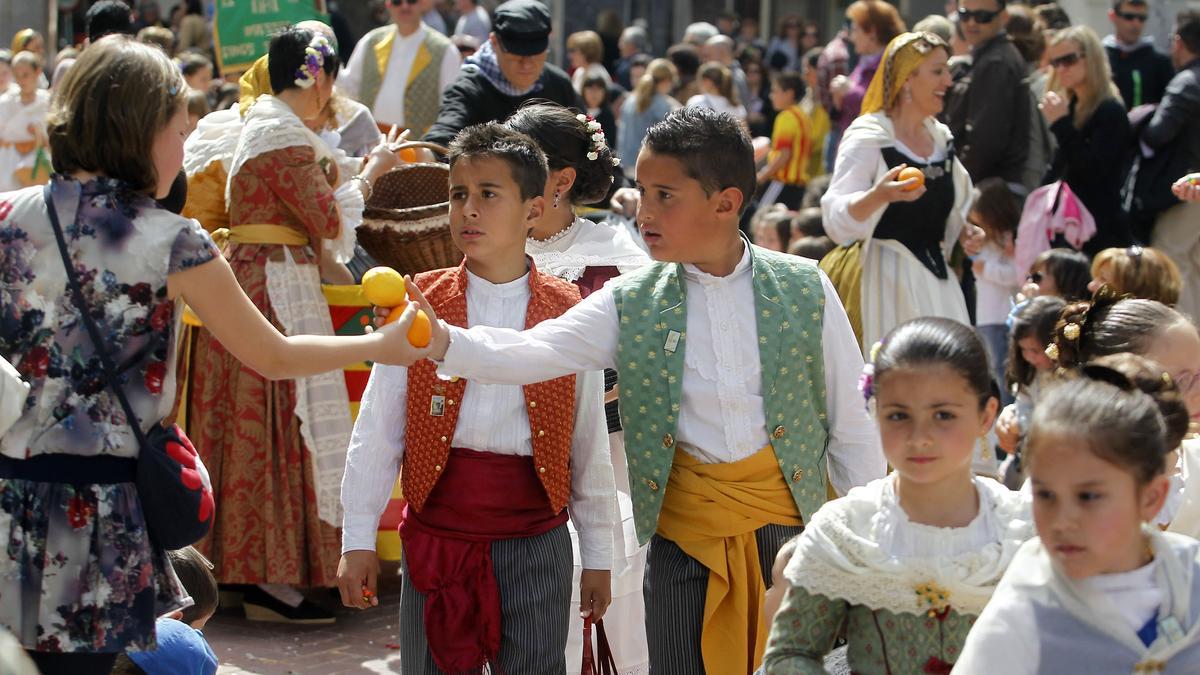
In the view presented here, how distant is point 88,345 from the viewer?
3.05 m

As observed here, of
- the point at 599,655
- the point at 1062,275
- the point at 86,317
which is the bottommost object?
the point at 599,655

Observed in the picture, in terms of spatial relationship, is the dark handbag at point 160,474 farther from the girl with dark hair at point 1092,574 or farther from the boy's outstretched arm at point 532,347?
the girl with dark hair at point 1092,574

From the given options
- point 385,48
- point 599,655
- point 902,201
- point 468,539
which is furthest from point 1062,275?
point 385,48

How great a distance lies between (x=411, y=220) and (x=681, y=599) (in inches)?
111

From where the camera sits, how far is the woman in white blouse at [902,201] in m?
6.19

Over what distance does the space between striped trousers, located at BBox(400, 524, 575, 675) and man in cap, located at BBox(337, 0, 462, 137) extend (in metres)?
5.78

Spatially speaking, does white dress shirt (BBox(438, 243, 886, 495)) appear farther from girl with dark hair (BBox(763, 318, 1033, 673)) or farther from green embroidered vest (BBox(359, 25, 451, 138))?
green embroidered vest (BBox(359, 25, 451, 138))

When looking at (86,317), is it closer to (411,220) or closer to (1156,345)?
(1156,345)

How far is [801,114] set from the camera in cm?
1237

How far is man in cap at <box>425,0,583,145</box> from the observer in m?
6.95

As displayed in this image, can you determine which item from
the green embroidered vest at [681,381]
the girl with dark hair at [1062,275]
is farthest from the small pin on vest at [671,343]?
the girl with dark hair at [1062,275]

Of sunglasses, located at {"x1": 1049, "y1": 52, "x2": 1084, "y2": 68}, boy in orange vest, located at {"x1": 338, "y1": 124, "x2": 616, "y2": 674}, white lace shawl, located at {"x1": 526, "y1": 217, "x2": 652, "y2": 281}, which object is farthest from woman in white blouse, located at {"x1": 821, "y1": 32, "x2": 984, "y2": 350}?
sunglasses, located at {"x1": 1049, "y1": 52, "x2": 1084, "y2": 68}

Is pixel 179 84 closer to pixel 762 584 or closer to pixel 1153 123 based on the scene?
pixel 762 584

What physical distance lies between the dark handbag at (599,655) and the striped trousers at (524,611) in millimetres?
133
